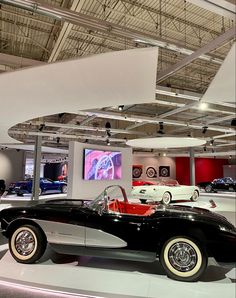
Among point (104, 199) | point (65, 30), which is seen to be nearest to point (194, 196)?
point (104, 199)

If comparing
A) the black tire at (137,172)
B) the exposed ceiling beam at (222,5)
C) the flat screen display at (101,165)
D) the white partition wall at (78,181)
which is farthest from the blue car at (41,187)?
the exposed ceiling beam at (222,5)

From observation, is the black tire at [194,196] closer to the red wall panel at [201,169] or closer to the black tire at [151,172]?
the black tire at [151,172]

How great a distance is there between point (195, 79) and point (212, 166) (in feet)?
47.6

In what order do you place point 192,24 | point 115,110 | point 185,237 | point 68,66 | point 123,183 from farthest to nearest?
point 123,183 < point 115,110 < point 192,24 < point 68,66 < point 185,237

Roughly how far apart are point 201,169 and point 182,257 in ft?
59.5

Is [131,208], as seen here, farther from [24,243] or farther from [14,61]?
[14,61]

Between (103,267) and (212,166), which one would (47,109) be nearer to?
(103,267)

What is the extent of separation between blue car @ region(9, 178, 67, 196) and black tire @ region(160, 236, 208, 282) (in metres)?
11.5

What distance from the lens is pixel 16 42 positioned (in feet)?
16.7

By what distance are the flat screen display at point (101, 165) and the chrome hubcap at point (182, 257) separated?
824 centimetres

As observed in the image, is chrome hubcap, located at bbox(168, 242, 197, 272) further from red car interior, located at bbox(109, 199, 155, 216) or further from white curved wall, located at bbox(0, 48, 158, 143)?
white curved wall, located at bbox(0, 48, 158, 143)

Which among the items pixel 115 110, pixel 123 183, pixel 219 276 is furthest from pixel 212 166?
pixel 219 276

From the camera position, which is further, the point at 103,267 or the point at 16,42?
the point at 16,42

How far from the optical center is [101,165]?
11531 mm
